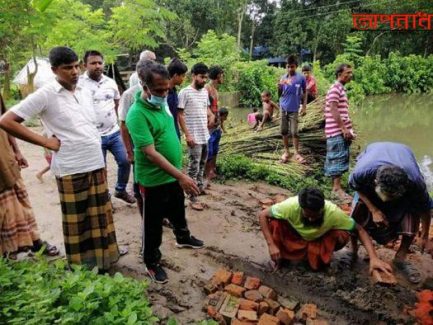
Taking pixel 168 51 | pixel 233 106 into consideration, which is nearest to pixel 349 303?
pixel 233 106

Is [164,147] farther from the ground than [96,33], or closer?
closer

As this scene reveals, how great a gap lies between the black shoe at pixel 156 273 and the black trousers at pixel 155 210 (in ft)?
0.12

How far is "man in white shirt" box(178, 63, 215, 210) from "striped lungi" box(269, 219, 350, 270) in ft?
4.37

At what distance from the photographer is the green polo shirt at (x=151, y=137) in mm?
2719

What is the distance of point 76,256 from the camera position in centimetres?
286

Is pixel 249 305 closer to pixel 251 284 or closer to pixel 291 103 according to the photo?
pixel 251 284

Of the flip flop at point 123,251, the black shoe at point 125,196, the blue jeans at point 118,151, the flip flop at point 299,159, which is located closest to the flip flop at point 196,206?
the black shoe at point 125,196

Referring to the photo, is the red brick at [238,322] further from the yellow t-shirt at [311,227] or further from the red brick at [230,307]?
the yellow t-shirt at [311,227]

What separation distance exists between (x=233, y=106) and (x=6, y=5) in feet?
33.7

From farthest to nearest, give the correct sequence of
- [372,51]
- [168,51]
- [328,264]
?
[372,51] → [168,51] → [328,264]

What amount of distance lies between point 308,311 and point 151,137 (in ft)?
5.65

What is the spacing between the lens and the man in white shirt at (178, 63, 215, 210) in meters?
4.30

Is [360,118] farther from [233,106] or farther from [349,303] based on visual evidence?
[349,303]

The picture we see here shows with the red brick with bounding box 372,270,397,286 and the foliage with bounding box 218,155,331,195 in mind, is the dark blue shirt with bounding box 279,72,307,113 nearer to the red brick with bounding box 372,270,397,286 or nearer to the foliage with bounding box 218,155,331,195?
the foliage with bounding box 218,155,331,195
